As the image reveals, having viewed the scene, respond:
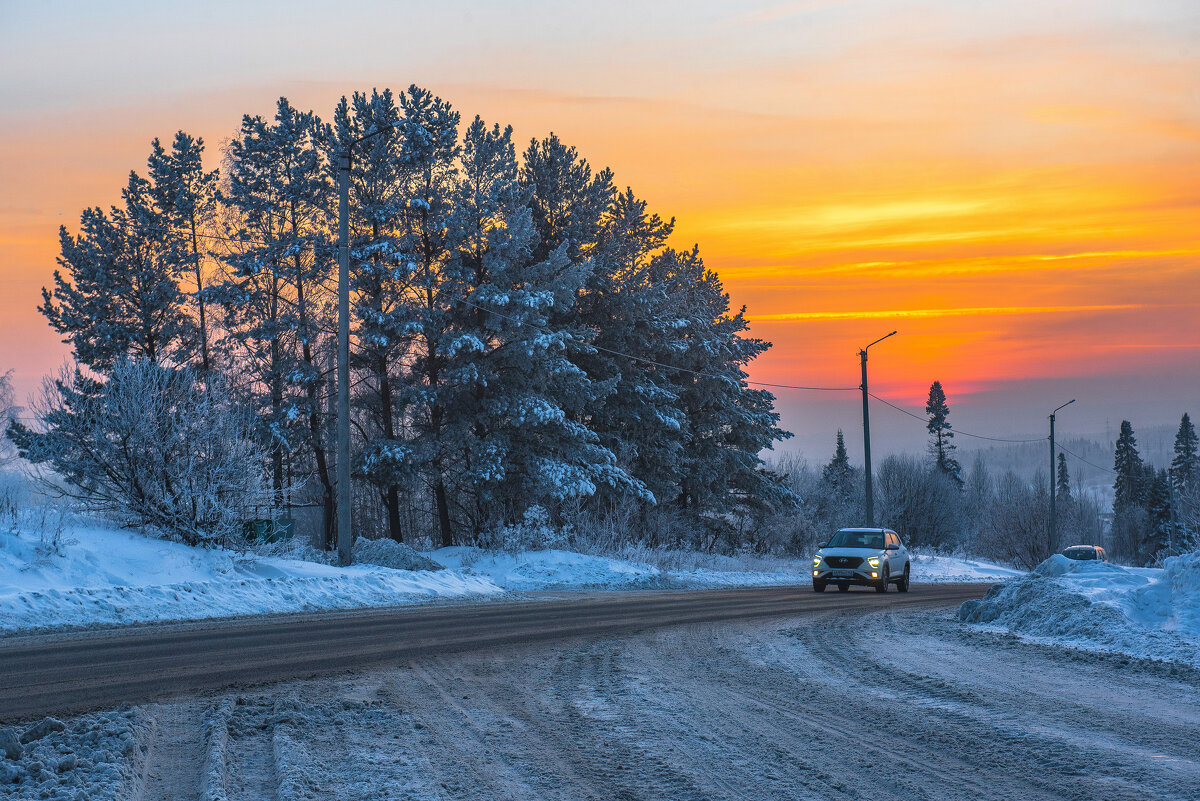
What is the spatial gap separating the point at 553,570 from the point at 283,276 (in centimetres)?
1693

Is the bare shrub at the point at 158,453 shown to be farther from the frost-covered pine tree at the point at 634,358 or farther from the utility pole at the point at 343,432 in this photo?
the frost-covered pine tree at the point at 634,358

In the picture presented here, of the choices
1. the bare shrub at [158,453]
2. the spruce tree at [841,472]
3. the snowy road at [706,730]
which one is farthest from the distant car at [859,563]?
the spruce tree at [841,472]

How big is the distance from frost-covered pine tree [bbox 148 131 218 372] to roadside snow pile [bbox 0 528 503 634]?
73.7ft

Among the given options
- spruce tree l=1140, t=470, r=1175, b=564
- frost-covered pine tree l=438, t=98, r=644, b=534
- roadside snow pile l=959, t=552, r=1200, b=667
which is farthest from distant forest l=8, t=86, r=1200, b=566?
spruce tree l=1140, t=470, r=1175, b=564

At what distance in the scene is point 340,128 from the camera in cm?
3694

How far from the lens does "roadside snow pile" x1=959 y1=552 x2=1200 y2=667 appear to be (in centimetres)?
1233

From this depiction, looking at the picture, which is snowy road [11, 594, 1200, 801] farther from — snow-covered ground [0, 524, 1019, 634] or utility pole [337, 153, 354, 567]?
utility pole [337, 153, 354, 567]

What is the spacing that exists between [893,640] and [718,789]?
843cm

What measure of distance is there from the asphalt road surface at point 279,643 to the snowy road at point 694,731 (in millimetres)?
781

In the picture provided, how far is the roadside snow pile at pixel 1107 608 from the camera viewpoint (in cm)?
1233

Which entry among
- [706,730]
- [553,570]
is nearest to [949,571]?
[553,570]

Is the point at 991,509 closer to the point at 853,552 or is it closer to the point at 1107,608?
the point at 853,552

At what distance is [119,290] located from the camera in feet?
131

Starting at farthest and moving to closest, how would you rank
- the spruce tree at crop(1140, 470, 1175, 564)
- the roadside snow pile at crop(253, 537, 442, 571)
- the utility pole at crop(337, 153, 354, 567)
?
1. the spruce tree at crop(1140, 470, 1175, 564)
2. the roadside snow pile at crop(253, 537, 442, 571)
3. the utility pole at crop(337, 153, 354, 567)
